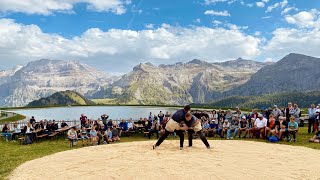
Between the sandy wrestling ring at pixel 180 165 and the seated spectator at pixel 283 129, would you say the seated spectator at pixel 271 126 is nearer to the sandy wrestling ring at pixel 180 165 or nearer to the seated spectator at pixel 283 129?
the seated spectator at pixel 283 129

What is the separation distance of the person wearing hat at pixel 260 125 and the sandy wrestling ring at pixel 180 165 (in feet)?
18.7

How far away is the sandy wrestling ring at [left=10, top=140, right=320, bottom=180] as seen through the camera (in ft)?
35.6

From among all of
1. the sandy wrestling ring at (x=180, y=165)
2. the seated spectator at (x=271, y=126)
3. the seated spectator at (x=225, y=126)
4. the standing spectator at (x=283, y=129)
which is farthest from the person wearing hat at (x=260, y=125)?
the sandy wrestling ring at (x=180, y=165)

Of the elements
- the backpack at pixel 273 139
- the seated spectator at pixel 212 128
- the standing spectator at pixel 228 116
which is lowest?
the backpack at pixel 273 139

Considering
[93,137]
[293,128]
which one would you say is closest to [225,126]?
[293,128]

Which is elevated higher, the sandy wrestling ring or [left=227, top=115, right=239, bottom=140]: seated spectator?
[left=227, top=115, right=239, bottom=140]: seated spectator

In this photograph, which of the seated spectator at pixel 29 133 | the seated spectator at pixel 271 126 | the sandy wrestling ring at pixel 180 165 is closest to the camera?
the sandy wrestling ring at pixel 180 165

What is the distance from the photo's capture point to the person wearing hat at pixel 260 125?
71.7ft

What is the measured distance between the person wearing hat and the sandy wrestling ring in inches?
224

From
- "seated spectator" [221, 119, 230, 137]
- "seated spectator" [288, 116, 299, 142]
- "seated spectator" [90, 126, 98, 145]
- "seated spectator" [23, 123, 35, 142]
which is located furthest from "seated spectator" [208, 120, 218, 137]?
"seated spectator" [23, 123, 35, 142]

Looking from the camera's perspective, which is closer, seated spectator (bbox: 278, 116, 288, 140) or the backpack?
the backpack

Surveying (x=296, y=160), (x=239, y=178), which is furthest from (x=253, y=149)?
(x=239, y=178)

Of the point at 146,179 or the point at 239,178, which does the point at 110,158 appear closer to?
the point at 146,179

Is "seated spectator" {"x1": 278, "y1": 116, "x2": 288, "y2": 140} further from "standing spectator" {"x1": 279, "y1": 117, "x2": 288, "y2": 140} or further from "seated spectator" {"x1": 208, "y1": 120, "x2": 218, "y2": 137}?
"seated spectator" {"x1": 208, "y1": 120, "x2": 218, "y2": 137}
